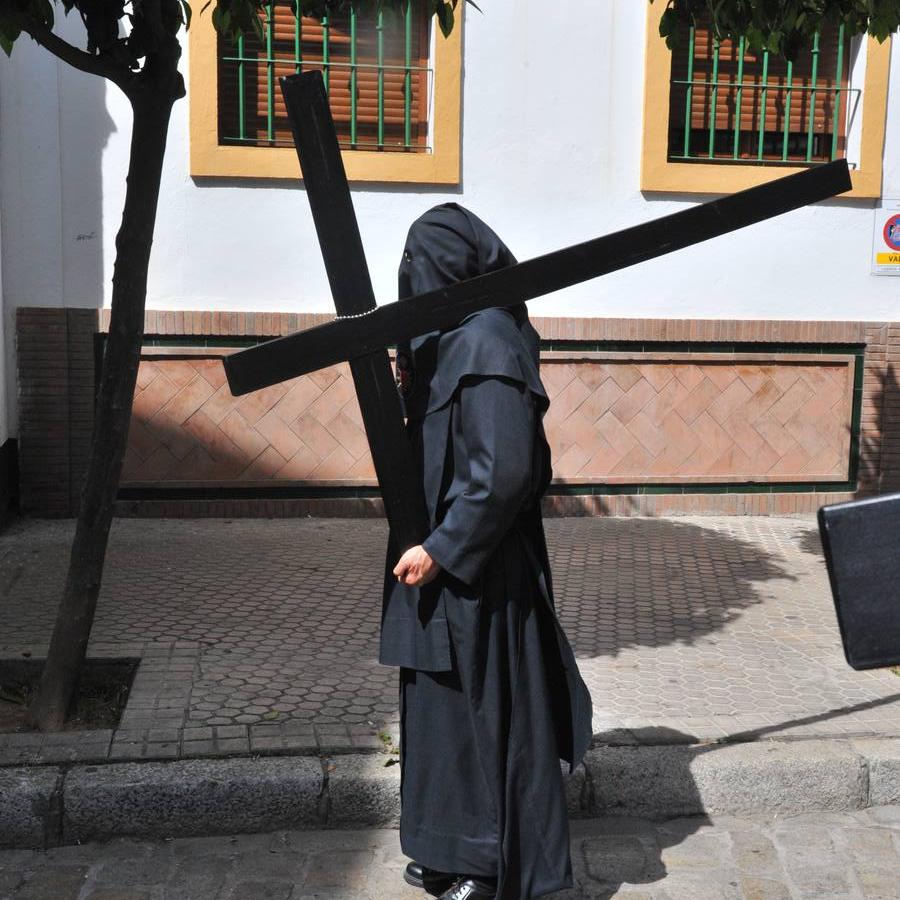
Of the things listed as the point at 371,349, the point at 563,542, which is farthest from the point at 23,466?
the point at 371,349

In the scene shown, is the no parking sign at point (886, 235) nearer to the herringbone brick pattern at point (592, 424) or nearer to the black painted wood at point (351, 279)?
the herringbone brick pattern at point (592, 424)

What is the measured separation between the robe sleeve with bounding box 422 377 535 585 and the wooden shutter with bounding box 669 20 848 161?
20.4ft

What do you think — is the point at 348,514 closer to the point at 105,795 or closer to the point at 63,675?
the point at 63,675

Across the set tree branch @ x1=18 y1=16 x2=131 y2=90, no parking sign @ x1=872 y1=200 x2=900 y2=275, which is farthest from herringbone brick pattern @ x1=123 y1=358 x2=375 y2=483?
no parking sign @ x1=872 y1=200 x2=900 y2=275

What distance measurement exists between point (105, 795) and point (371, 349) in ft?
5.87

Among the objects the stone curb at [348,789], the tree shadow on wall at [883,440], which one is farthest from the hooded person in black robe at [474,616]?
the tree shadow on wall at [883,440]

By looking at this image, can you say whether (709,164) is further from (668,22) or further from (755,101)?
(668,22)

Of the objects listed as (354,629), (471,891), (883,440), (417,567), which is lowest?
(354,629)

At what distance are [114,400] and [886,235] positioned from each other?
6511 mm

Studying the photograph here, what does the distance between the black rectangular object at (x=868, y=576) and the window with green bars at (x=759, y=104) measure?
24.4ft

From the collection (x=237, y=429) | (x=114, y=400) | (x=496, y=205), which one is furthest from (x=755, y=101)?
(x=114, y=400)

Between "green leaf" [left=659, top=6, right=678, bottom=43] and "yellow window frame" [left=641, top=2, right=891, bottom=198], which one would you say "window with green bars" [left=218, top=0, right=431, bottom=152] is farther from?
"green leaf" [left=659, top=6, right=678, bottom=43]

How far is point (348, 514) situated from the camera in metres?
8.43

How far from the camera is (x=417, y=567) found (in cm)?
305
